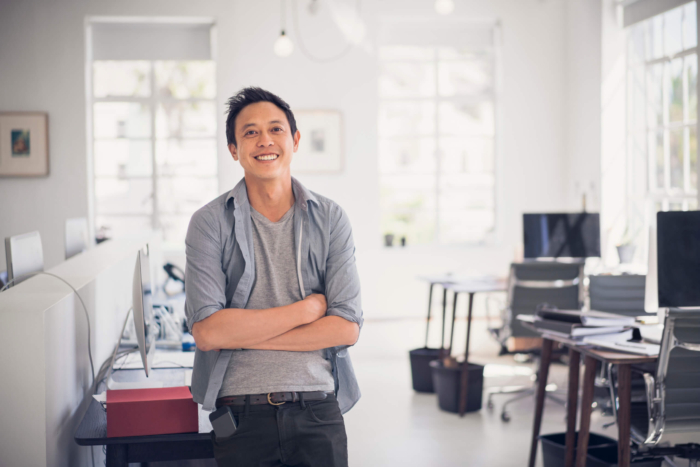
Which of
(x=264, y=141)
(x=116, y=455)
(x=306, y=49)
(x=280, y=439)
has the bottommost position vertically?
(x=116, y=455)

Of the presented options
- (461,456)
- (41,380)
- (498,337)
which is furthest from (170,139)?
(41,380)

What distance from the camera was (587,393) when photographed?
8.48 ft

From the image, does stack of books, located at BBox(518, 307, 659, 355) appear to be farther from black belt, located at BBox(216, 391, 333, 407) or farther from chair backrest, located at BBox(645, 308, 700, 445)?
black belt, located at BBox(216, 391, 333, 407)

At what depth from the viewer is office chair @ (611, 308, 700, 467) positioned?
7.53 feet

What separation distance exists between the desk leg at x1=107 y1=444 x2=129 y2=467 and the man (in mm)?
310

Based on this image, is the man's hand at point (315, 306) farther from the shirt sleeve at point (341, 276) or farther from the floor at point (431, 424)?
the floor at point (431, 424)

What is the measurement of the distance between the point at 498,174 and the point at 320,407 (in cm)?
613

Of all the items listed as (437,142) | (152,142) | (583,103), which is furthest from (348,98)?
(583,103)

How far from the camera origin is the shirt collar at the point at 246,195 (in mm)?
1707

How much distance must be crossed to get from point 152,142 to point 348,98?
2.24 meters

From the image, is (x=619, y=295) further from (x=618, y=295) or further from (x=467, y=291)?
(x=467, y=291)

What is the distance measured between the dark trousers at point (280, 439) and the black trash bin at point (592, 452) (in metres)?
1.52

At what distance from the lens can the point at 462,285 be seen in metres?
4.39

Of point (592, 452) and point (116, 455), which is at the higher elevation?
point (116, 455)
